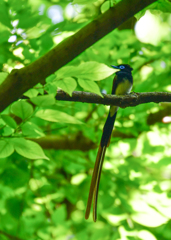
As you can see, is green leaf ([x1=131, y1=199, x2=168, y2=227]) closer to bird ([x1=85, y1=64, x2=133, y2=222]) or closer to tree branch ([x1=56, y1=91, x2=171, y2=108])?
bird ([x1=85, y1=64, x2=133, y2=222])

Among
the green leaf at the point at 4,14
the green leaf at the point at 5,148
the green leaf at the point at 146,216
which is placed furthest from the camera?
the green leaf at the point at 146,216

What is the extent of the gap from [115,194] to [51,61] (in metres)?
1.02

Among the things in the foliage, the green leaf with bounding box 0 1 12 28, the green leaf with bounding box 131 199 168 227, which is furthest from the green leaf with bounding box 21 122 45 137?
the green leaf with bounding box 131 199 168 227

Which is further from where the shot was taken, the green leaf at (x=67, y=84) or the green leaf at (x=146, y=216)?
the green leaf at (x=146, y=216)

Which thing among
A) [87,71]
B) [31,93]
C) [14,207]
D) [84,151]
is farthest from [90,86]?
[84,151]

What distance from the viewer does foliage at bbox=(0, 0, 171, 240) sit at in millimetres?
1025

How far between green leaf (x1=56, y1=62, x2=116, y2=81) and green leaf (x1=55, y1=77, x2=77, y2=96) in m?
0.01

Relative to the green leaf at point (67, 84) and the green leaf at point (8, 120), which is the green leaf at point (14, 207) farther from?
the green leaf at point (67, 84)

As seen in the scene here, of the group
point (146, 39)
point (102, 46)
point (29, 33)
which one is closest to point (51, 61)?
point (29, 33)

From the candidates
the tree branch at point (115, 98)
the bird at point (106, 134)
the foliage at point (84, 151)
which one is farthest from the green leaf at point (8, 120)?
the bird at point (106, 134)

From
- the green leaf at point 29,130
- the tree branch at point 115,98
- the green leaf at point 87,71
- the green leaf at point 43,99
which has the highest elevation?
the tree branch at point 115,98

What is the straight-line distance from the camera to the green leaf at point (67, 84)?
0.66 meters

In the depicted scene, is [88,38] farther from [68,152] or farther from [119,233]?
[68,152]

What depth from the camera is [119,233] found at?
121 cm
